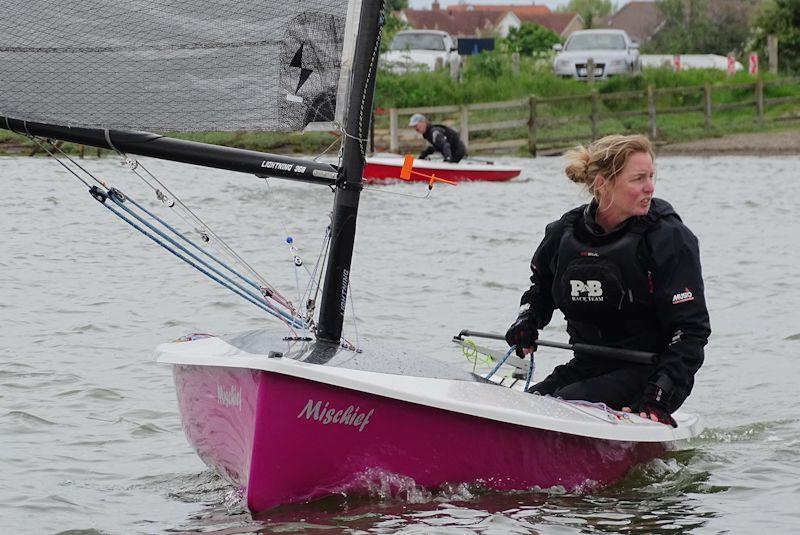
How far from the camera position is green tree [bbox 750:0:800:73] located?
1191 inches

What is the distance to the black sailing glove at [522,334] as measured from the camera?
4.94 meters

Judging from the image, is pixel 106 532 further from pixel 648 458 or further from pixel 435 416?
pixel 648 458

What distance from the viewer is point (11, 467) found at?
511 cm

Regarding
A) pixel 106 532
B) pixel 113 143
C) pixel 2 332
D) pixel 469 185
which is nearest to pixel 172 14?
pixel 113 143

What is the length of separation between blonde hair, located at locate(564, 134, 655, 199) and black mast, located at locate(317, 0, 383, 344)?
776 mm

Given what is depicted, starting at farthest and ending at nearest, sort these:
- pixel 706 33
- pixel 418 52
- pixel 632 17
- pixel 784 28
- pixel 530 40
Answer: pixel 632 17 < pixel 530 40 < pixel 706 33 < pixel 784 28 < pixel 418 52

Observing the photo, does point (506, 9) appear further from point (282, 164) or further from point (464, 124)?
point (282, 164)

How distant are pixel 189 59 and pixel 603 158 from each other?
1416mm

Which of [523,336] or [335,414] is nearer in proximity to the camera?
[335,414]

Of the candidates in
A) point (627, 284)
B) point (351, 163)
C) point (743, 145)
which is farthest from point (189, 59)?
point (743, 145)

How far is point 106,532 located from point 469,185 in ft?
48.4

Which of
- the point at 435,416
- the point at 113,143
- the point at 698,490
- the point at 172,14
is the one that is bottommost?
the point at 698,490

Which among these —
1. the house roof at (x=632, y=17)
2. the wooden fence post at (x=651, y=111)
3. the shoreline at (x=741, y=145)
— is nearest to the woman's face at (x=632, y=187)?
the shoreline at (x=741, y=145)

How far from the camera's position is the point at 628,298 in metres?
4.69
